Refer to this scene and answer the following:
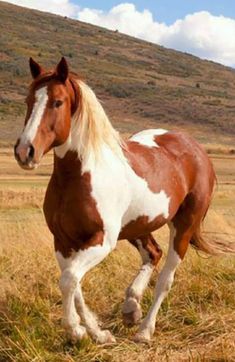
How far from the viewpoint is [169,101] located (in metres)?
94.2

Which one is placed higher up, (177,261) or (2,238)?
(177,261)

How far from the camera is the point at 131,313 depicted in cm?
587

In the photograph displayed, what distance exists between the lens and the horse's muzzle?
4598 millimetres

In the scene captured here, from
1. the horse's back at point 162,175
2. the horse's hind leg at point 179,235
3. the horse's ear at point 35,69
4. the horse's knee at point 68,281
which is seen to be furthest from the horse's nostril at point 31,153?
the horse's hind leg at point 179,235

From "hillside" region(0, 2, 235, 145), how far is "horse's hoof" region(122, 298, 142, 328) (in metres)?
45.5

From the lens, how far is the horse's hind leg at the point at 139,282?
5.88 m

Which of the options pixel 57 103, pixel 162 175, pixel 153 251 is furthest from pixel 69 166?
pixel 153 251

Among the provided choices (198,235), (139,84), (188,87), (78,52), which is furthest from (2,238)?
(78,52)

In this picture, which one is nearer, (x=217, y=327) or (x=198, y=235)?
(x=217, y=327)

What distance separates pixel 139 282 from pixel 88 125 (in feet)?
5.55

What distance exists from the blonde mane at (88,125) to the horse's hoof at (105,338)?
4.58 feet

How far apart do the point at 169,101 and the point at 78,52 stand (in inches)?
1306

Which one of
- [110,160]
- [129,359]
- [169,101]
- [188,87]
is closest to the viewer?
[129,359]

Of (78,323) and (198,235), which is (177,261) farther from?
(78,323)
